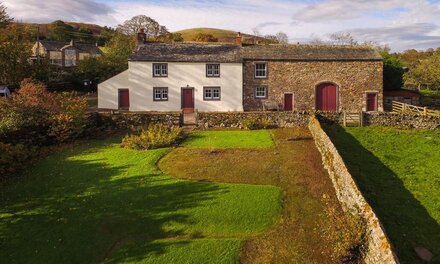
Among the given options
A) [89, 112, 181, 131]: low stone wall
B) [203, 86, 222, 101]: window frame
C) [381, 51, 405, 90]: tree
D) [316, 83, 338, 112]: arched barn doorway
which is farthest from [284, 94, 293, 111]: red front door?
[381, 51, 405, 90]: tree

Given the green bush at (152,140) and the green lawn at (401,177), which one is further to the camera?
the green bush at (152,140)

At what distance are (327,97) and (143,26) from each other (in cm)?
5102

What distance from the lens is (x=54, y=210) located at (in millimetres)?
14750

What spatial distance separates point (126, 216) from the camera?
46.0 feet

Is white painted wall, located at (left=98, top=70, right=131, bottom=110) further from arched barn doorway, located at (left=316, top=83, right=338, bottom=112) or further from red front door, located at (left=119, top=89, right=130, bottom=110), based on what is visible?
arched barn doorway, located at (left=316, top=83, right=338, bottom=112)

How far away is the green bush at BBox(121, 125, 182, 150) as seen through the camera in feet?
75.0

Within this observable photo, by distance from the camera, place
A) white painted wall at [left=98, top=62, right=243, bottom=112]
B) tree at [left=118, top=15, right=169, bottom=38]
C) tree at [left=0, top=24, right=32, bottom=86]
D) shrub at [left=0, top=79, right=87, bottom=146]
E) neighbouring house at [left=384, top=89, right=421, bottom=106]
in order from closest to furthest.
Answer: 1. shrub at [left=0, top=79, right=87, bottom=146]
2. white painted wall at [left=98, top=62, right=243, bottom=112]
3. neighbouring house at [left=384, top=89, right=421, bottom=106]
4. tree at [left=0, top=24, right=32, bottom=86]
5. tree at [left=118, top=15, right=169, bottom=38]

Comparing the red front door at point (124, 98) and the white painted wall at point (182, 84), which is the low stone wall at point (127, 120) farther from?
the red front door at point (124, 98)

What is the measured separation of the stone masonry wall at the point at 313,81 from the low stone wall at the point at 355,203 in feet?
53.3

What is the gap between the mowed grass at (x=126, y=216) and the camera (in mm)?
11836

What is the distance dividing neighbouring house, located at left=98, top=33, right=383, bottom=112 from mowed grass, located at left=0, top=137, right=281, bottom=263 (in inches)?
744

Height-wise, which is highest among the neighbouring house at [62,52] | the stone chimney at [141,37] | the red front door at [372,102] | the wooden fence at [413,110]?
the neighbouring house at [62,52]

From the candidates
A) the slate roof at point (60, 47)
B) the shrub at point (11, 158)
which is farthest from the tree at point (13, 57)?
the slate roof at point (60, 47)

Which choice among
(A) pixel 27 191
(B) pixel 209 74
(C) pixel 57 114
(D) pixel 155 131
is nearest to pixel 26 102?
(C) pixel 57 114
